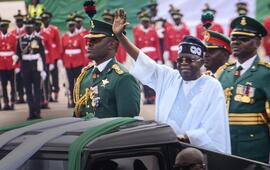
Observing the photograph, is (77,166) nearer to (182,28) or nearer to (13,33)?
(13,33)

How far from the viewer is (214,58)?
7.55 meters

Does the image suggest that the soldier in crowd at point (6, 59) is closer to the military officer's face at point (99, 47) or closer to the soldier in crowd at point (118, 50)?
the soldier in crowd at point (118, 50)

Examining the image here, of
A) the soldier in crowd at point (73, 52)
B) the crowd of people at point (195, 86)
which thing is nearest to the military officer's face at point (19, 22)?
the soldier in crowd at point (73, 52)

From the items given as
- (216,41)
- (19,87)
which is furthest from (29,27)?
(216,41)

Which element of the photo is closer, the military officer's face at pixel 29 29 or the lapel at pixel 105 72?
the lapel at pixel 105 72

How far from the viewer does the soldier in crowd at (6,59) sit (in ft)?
52.9

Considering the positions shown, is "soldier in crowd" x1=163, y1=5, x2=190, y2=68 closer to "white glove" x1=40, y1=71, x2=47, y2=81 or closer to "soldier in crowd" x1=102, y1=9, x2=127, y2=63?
"soldier in crowd" x1=102, y1=9, x2=127, y2=63

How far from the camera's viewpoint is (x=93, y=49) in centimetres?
613

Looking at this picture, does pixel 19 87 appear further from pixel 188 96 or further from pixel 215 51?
pixel 188 96

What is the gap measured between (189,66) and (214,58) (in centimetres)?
208

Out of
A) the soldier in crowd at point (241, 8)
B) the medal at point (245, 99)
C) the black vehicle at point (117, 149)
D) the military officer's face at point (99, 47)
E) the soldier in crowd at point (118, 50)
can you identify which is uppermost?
the soldier in crowd at point (241, 8)

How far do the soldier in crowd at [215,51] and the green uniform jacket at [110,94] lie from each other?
1602mm

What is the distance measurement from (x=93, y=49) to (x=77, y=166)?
7.81 feet

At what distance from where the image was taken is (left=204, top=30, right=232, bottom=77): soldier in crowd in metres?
7.52
